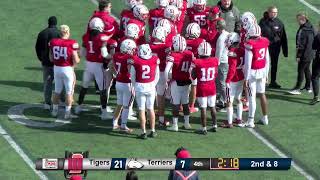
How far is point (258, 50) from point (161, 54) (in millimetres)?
1768

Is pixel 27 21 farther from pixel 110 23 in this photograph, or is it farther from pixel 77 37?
pixel 110 23

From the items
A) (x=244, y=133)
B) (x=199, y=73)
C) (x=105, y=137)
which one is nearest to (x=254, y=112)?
(x=244, y=133)

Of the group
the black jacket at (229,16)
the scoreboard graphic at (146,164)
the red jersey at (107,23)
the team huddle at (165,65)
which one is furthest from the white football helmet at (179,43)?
the scoreboard graphic at (146,164)

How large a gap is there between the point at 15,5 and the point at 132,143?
25.8 ft

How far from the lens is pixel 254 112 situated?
14.8m

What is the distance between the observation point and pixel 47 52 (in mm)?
15031

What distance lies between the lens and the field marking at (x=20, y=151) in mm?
12578

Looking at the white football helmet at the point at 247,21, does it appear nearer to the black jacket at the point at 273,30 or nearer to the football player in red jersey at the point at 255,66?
the football player in red jersey at the point at 255,66

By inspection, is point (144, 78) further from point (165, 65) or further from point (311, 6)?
point (311, 6)

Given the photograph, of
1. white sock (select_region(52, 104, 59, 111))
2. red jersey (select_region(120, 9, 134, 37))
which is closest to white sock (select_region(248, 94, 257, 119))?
red jersey (select_region(120, 9, 134, 37))

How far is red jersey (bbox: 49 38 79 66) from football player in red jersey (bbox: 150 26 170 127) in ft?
4.67

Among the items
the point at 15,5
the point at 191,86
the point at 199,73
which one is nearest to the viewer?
the point at 199,73

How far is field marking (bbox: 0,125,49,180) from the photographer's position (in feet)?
41.3

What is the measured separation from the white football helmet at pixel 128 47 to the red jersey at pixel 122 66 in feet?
0.28
